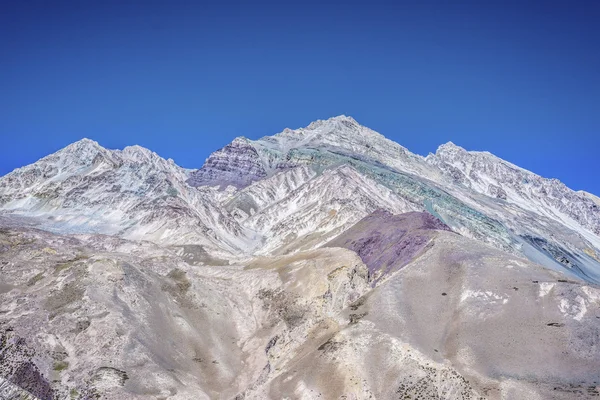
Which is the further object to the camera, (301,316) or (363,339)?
(301,316)

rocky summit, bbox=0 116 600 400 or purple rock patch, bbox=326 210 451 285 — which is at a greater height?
purple rock patch, bbox=326 210 451 285

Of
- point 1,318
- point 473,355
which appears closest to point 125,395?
point 1,318

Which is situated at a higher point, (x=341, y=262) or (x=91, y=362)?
(x=341, y=262)

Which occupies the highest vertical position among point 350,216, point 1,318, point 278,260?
point 350,216

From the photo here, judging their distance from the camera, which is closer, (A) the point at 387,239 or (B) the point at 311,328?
(B) the point at 311,328

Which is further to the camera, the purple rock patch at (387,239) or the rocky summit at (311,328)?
the purple rock patch at (387,239)

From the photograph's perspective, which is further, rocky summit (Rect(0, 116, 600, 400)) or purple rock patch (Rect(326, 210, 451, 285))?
purple rock patch (Rect(326, 210, 451, 285))

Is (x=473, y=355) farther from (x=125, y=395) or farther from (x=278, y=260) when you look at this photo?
(x=278, y=260)

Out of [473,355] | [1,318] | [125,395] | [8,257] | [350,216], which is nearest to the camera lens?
[125,395]
